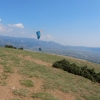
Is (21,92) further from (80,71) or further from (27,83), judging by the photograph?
(80,71)

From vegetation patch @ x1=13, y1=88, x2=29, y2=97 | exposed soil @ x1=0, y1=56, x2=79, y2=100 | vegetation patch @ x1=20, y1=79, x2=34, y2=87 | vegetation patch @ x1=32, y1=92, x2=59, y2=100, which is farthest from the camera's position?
vegetation patch @ x1=20, y1=79, x2=34, y2=87

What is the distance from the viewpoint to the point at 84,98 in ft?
41.2

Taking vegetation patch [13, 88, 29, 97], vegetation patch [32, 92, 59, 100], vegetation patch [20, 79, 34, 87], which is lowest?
vegetation patch [32, 92, 59, 100]

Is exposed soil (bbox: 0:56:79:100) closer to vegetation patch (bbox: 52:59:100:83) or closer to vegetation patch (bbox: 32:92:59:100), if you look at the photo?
vegetation patch (bbox: 32:92:59:100)

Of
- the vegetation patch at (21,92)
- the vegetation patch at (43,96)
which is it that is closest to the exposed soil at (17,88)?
the vegetation patch at (21,92)

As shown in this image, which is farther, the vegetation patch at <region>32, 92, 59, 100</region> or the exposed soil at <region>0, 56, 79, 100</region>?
the vegetation patch at <region>32, 92, 59, 100</region>

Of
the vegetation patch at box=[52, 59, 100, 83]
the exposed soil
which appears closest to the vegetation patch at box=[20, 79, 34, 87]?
the exposed soil

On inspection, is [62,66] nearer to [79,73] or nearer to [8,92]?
[79,73]

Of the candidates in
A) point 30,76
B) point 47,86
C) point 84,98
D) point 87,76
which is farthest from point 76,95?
point 87,76

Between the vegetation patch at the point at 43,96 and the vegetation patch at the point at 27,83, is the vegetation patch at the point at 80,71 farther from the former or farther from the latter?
the vegetation patch at the point at 43,96

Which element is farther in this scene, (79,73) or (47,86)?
(79,73)

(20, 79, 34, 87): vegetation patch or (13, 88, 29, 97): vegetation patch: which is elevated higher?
(20, 79, 34, 87): vegetation patch

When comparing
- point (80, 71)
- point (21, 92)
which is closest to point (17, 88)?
point (21, 92)

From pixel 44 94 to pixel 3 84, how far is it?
298 cm
